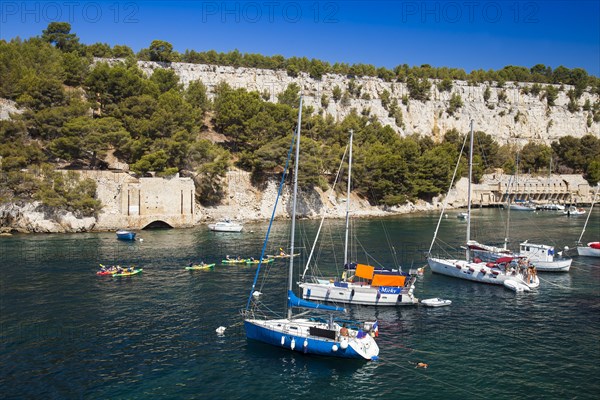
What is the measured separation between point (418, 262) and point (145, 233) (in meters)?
39.4

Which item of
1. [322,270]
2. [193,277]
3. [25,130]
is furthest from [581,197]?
[25,130]

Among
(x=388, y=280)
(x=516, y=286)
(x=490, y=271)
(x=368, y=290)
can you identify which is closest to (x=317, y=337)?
(x=368, y=290)

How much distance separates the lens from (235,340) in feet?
102

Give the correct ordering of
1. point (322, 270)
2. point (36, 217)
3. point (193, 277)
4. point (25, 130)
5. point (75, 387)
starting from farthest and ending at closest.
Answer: point (25, 130) → point (36, 217) → point (322, 270) → point (193, 277) → point (75, 387)

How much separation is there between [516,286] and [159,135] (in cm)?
6609

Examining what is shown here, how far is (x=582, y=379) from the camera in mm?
26312

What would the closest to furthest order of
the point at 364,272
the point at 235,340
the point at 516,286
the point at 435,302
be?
the point at 235,340
the point at 435,302
the point at 364,272
the point at 516,286

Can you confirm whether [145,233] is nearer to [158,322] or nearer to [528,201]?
[158,322]

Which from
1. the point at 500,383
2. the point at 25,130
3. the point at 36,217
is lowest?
the point at 500,383

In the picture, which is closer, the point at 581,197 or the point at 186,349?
the point at 186,349

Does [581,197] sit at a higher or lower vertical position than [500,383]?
higher

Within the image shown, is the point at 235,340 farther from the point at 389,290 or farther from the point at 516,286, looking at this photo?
the point at 516,286

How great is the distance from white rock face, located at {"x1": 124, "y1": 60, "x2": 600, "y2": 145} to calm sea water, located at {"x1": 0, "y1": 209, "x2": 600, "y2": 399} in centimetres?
9237

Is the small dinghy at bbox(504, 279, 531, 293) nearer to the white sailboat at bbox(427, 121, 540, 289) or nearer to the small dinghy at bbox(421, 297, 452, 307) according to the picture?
the white sailboat at bbox(427, 121, 540, 289)
